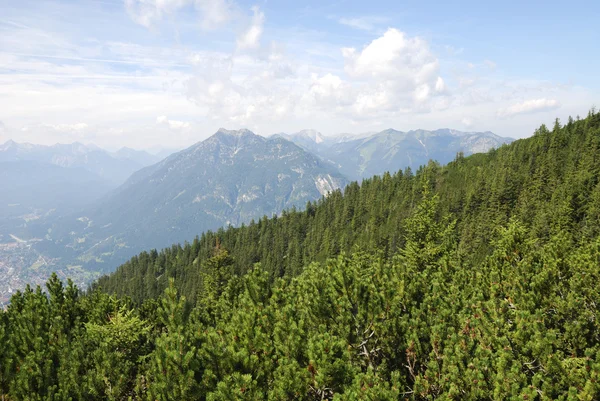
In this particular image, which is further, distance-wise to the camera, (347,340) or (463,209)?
(463,209)

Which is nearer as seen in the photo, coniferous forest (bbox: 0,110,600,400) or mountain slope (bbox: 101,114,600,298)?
coniferous forest (bbox: 0,110,600,400)

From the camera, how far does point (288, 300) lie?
18.0m

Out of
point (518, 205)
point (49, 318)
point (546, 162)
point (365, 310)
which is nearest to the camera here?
point (365, 310)

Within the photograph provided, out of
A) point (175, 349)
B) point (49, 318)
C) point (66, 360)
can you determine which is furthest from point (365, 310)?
point (49, 318)

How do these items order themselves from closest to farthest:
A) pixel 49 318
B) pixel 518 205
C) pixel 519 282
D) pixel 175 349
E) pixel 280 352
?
pixel 175 349
pixel 280 352
pixel 519 282
pixel 49 318
pixel 518 205

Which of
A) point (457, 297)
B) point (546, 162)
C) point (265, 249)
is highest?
point (546, 162)

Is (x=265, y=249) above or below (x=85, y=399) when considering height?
below

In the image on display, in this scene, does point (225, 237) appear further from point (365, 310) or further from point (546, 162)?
point (365, 310)

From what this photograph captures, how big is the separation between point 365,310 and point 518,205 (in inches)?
4114

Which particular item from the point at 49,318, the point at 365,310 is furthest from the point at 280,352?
the point at 49,318

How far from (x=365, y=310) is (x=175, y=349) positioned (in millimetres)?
8684

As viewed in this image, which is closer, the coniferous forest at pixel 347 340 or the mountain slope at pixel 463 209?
the coniferous forest at pixel 347 340

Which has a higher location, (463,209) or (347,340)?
(347,340)

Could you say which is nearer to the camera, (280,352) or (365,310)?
(280,352)
